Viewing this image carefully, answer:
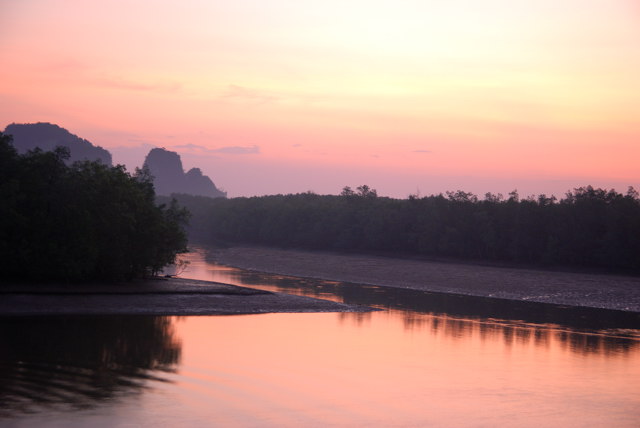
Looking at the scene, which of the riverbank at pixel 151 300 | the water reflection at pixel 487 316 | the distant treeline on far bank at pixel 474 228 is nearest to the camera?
the water reflection at pixel 487 316

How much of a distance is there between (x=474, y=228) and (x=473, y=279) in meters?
28.5

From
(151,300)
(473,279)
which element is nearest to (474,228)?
(473,279)

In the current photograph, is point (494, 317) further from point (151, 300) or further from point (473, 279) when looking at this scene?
point (473, 279)

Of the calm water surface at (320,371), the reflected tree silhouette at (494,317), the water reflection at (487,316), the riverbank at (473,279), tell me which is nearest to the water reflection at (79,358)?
the calm water surface at (320,371)

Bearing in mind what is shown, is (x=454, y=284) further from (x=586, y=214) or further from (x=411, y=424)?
(x=411, y=424)

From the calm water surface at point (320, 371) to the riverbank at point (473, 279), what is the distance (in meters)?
13.0

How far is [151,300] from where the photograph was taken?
43.2 meters

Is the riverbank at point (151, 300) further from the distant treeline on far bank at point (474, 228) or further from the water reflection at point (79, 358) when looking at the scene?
the distant treeline on far bank at point (474, 228)

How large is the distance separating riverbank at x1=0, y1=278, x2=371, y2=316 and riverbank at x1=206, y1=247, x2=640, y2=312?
772 inches

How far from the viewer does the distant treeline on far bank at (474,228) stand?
264 ft

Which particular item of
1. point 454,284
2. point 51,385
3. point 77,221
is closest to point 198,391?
point 51,385

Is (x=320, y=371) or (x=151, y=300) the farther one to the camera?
(x=151, y=300)

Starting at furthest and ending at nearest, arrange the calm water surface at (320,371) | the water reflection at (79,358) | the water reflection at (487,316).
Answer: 1. the water reflection at (487,316)
2. the water reflection at (79,358)
3. the calm water surface at (320,371)

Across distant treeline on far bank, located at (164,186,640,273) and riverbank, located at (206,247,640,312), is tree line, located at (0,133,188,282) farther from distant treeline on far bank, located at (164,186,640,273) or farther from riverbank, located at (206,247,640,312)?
distant treeline on far bank, located at (164,186,640,273)
